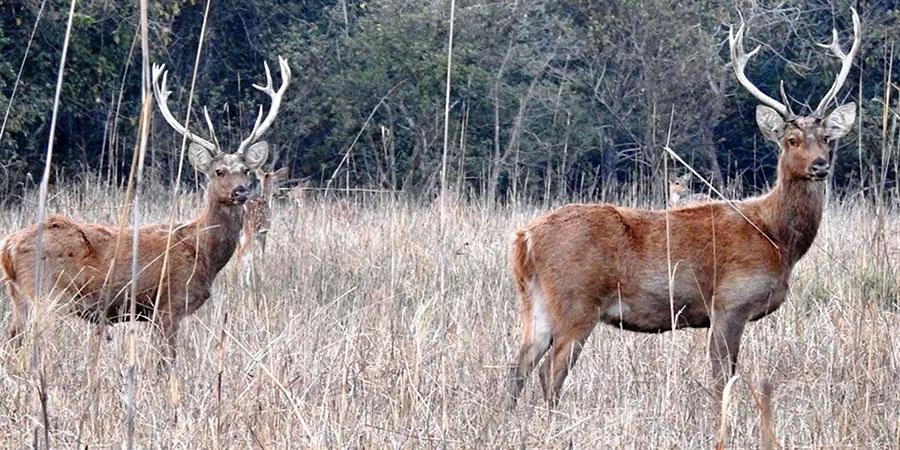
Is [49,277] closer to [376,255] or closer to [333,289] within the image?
[333,289]

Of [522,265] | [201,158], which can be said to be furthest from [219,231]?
[522,265]

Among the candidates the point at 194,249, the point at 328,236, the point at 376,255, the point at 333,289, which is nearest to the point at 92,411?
the point at 194,249

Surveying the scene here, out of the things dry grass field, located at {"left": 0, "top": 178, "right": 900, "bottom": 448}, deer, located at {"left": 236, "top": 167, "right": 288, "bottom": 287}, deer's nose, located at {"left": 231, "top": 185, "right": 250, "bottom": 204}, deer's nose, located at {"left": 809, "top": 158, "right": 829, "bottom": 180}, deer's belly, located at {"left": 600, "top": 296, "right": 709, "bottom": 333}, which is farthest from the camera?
deer, located at {"left": 236, "top": 167, "right": 288, "bottom": 287}

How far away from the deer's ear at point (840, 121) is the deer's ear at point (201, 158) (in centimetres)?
355

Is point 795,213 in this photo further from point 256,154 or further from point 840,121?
point 256,154

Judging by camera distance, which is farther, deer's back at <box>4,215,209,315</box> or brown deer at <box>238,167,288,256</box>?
brown deer at <box>238,167,288,256</box>

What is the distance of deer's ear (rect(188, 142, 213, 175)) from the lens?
8.10 m

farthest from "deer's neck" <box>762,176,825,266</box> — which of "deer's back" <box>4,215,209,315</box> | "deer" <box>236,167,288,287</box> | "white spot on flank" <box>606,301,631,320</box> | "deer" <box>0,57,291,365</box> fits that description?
"deer" <box>236,167,288,287</box>

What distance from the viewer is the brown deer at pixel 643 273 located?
6.32 m

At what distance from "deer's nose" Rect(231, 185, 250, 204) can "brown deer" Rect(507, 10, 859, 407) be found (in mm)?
2111

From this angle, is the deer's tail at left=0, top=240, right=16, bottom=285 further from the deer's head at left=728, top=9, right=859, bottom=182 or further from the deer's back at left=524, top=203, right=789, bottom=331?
the deer's head at left=728, top=9, right=859, bottom=182

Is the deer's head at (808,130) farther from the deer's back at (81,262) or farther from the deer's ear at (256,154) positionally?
the deer's back at (81,262)

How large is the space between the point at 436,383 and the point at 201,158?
3.66m

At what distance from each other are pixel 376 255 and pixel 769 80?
58.3 feet
